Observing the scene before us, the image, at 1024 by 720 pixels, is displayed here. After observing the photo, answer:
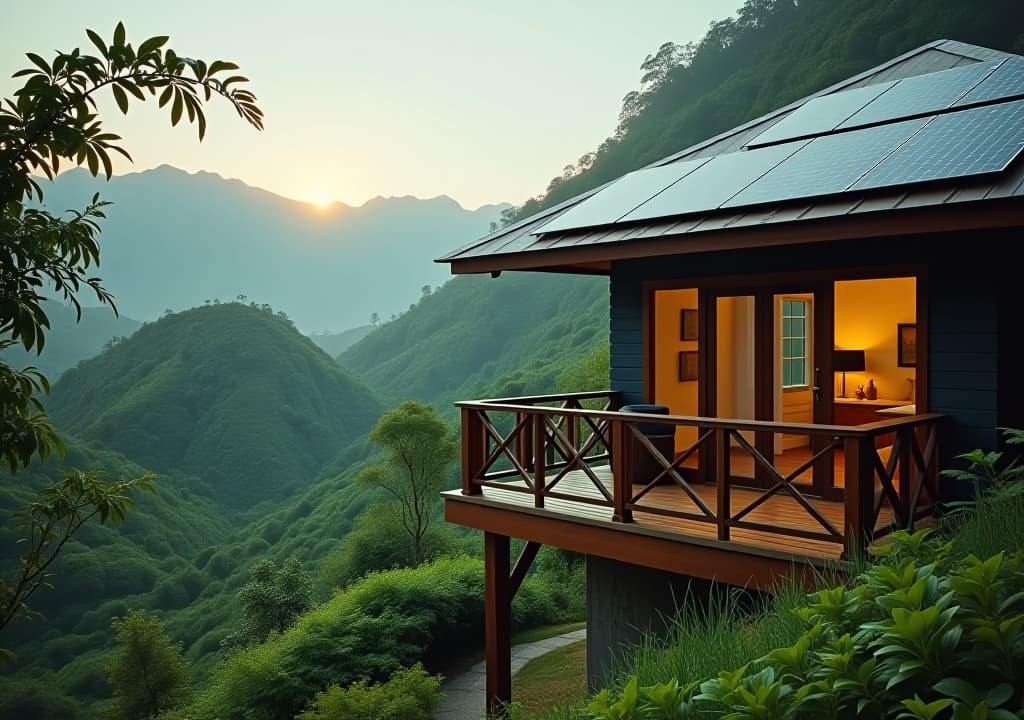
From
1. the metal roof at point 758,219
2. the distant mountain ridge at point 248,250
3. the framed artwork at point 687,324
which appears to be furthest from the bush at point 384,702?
the distant mountain ridge at point 248,250

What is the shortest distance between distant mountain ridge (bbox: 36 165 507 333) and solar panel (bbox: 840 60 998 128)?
11747 cm

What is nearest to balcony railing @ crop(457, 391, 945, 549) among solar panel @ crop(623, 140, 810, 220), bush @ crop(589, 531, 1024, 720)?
solar panel @ crop(623, 140, 810, 220)

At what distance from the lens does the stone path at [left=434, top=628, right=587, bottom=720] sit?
937cm

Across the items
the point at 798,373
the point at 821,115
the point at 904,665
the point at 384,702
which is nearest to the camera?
the point at 904,665

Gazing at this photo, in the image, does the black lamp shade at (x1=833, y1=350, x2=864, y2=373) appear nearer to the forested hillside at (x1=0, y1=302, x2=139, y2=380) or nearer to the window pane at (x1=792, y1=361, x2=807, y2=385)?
the window pane at (x1=792, y1=361, x2=807, y2=385)

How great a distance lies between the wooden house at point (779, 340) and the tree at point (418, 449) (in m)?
13.2

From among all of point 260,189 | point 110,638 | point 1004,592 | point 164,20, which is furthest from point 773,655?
point 260,189

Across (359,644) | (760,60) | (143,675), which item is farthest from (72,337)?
(359,644)

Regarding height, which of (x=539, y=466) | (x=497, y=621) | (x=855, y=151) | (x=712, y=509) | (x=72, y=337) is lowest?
(x=497, y=621)

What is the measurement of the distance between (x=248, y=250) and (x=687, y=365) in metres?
133

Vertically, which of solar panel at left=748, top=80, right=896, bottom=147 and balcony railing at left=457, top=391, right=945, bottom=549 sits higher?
solar panel at left=748, top=80, right=896, bottom=147

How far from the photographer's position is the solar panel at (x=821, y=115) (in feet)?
25.2

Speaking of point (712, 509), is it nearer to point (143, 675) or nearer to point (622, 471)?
point (622, 471)

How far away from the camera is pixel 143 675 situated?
17750 mm
